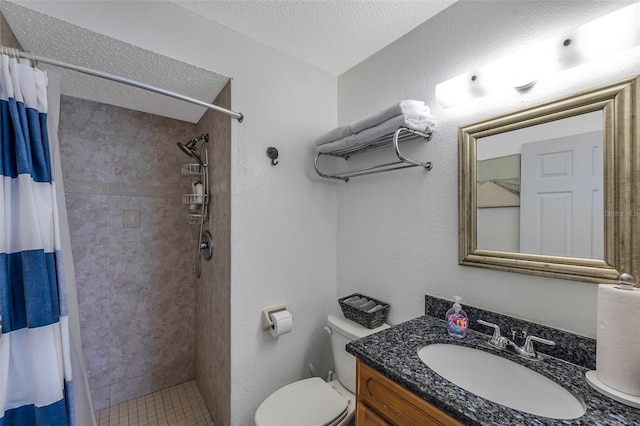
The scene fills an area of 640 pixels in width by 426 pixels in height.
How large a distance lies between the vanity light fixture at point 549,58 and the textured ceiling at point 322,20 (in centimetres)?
46

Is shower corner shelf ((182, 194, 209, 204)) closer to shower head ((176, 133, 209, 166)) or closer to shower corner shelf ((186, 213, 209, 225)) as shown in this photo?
shower corner shelf ((186, 213, 209, 225))

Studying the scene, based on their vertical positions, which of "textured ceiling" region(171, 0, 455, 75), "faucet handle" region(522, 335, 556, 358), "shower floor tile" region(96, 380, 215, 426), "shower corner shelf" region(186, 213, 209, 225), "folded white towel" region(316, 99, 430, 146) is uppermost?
"textured ceiling" region(171, 0, 455, 75)

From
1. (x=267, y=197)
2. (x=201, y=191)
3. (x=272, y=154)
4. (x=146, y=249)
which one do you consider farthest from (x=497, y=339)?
(x=146, y=249)

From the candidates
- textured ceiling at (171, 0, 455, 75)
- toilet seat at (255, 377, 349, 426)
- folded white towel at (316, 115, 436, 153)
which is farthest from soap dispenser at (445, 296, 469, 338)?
textured ceiling at (171, 0, 455, 75)

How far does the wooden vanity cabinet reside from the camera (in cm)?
74

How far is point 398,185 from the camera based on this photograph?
144 cm

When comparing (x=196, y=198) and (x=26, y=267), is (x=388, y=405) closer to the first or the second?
(x=26, y=267)

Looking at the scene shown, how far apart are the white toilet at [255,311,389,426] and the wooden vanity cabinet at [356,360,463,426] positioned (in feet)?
1.03

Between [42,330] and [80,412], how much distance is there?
515mm

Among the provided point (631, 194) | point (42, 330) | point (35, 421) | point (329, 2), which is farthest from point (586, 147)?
point (35, 421)

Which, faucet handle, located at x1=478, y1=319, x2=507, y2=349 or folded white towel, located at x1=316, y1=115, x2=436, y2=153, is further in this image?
folded white towel, located at x1=316, y1=115, x2=436, y2=153

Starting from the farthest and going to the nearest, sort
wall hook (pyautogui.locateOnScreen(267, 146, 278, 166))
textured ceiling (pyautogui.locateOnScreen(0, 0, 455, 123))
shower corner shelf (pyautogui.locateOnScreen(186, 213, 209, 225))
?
shower corner shelf (pyautogui.locateOnScreen(186, 213, 209, 225))
wall hook (pyautogui.locateOnScreen(267, 146, 278, 166))
textured ceiling (pyautogui.locateOnScreen(0, 0, 455, 123))

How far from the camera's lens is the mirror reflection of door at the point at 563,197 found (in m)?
0.86

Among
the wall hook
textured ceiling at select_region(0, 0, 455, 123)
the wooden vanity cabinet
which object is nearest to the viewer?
the wooden vanity cabinet
